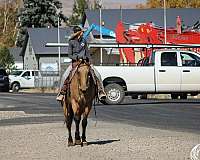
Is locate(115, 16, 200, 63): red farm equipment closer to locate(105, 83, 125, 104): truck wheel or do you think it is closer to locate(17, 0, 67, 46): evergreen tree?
locate(105, 83, 125, 104): truck wheel

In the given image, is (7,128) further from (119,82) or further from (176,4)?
(176,4)

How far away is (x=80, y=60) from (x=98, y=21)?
5763 cm

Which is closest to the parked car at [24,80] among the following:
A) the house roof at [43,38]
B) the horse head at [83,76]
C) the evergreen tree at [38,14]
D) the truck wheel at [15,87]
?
the truck wheel at [15,87]

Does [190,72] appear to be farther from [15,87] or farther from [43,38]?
[43,38]

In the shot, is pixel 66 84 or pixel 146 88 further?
pixel 146 88

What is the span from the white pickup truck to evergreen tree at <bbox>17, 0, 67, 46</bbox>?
69.0 metres

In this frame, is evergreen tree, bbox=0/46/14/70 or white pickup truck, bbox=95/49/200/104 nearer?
white pickup truck, bbox=95/49/200/104

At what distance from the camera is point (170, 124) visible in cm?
1773

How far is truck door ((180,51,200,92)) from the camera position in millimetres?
26047

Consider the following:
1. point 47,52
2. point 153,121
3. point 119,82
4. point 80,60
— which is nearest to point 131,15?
point 47,52

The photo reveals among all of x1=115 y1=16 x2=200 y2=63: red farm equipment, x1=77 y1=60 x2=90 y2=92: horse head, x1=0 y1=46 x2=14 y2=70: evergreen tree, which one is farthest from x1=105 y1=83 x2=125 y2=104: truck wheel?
x1=0 y1=46 x2=14 y2=70: evergreen tree

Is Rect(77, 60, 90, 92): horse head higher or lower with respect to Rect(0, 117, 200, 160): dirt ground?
higher

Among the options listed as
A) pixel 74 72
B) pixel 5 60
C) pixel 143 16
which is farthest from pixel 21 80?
pixel 74 72

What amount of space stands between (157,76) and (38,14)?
70.8m
